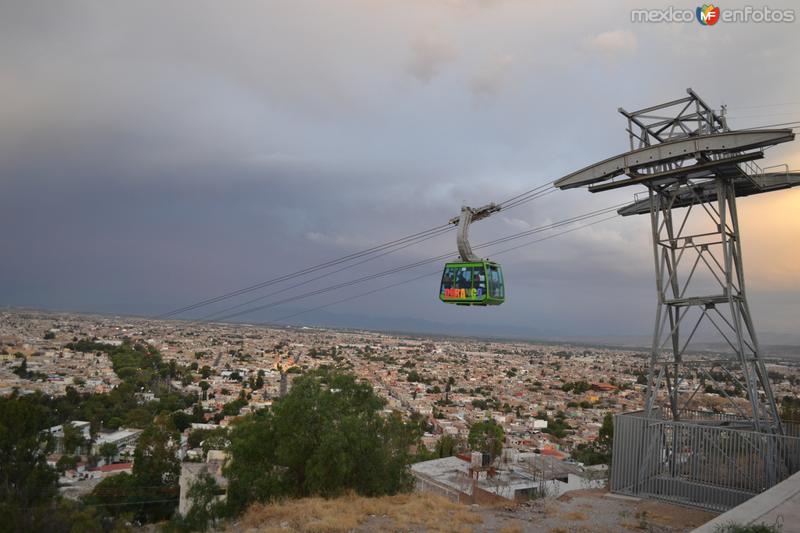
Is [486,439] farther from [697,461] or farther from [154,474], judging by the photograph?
[697,461]

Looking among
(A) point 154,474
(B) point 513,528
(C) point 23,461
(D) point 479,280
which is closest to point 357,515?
(B) point 513,528

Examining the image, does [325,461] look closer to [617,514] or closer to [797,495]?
[617,514]

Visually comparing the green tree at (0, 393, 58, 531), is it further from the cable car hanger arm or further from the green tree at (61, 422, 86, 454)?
the green tree at (61, 422, 86, 454)

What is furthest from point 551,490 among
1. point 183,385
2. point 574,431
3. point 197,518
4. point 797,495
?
point 183,385

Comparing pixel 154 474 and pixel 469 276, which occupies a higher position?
pixel 469 276

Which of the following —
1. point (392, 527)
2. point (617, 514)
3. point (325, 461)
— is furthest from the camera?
point (325, 461)

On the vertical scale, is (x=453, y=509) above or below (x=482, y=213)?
below
